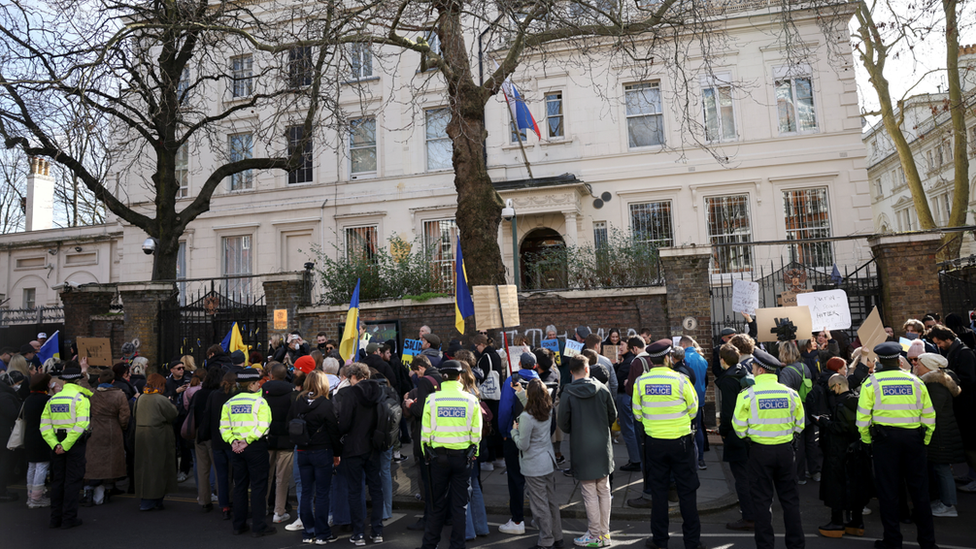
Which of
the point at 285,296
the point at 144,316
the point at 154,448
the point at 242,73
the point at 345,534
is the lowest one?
the point at 345,534

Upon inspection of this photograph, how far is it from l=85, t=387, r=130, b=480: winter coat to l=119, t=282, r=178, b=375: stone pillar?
268 inches

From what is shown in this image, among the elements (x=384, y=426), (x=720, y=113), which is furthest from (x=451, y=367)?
(x=720, y=113)

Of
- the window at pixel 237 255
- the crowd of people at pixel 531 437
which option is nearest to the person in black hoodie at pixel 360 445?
the crowd of people at pixel 531 437

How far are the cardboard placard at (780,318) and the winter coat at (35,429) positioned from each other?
10.3m

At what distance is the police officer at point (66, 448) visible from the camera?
7.41 m

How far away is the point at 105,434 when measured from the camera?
855 centimetres

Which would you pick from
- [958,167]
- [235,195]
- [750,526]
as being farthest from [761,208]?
[235,195]

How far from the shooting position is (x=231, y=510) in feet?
24.9

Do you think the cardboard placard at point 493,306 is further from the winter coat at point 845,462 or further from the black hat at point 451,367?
the winter coat at point 845,462

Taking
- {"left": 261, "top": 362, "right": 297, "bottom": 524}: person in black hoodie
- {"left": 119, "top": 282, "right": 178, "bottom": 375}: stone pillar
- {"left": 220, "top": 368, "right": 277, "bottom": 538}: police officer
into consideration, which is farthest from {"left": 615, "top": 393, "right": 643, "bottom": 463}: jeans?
{"left": 119, "top": 282, "right": 178, "bottom": 375}: stone pillar

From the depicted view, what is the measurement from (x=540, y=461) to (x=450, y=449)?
89 centimetres

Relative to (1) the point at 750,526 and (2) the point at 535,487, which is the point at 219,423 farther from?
(1) the point at 750,526

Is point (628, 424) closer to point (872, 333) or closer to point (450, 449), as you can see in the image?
point (872, 333)

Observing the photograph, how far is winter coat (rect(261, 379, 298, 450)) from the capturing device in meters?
7.20
